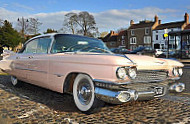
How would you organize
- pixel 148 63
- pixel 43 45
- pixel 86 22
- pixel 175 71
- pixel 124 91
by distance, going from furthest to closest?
1. pixel 86 22
2. pixel 43 45
3. pixel 175 71
4. pixel 148 63
5. pixel 124 91

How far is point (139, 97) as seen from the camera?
2830 mm

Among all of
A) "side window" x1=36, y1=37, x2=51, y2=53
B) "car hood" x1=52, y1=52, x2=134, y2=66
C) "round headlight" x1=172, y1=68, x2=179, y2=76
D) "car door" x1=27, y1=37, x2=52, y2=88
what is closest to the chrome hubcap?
"car hood" x1=52, y1=52, x2=134, y2=66

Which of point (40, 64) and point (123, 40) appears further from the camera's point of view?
point (123, 40)

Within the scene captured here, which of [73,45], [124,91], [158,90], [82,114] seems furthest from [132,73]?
[73,45]

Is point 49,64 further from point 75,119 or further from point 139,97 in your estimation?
point 139,97

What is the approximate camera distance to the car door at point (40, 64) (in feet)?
12.7

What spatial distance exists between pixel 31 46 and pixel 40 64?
1175 millimetres

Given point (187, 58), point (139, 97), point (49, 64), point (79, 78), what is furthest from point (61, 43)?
point (187, 58)

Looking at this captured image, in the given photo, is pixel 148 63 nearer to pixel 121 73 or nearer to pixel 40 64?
pixel 121 73

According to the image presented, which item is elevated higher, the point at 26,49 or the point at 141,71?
the point at 26,49

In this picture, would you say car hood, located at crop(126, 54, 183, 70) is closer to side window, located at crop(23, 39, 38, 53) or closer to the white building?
side window, located at crop(23, 39, 38, 53)

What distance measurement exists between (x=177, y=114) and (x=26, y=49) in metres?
4.05

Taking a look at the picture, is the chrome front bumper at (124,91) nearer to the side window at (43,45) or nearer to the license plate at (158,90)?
the license plate at (158,90)

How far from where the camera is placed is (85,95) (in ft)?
10.4
